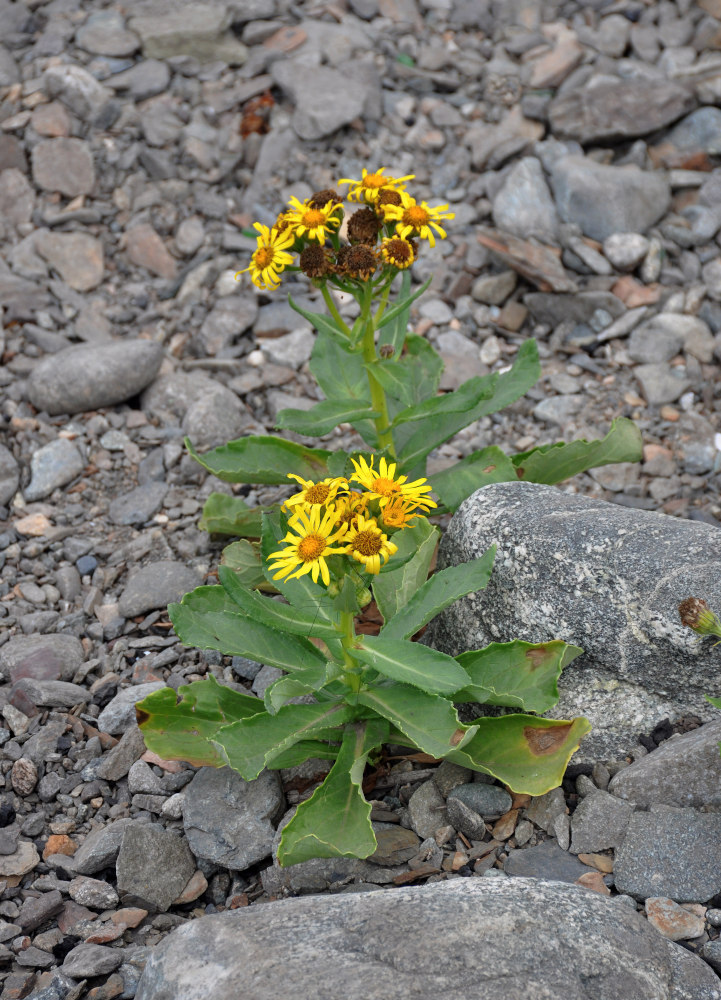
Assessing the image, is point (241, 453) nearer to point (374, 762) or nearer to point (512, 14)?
point (374, 762)

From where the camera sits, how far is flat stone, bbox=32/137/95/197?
6480 mm

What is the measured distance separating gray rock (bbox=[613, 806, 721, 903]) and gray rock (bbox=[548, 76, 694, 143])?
5.07m

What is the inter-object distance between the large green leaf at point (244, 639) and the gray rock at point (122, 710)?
0.54 metres

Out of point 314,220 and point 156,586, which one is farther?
point 156,586

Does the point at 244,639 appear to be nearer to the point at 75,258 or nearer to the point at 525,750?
the point at 525,750

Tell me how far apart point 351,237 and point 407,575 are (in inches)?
54.7

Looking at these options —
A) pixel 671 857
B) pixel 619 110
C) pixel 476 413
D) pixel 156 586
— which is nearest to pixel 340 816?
pixel 671 857

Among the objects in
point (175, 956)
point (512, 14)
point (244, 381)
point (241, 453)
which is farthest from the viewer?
point (512, 14)

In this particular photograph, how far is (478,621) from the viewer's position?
12.3ft

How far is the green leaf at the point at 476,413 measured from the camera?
4.32 metres

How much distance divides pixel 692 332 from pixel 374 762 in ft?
11.7

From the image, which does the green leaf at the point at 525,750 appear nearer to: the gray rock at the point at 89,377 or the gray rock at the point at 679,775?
the gray rock at the point at 679,775

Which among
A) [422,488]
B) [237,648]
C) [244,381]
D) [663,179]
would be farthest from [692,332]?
[237,648]

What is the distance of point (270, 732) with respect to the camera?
322 centimetres
